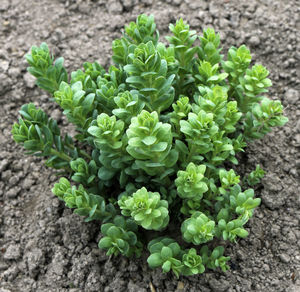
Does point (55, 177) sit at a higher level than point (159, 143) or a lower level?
lower

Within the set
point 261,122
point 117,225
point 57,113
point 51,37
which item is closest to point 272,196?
point 261,122

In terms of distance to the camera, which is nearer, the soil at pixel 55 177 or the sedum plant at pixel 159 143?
the sedum plant at pixel 159 143

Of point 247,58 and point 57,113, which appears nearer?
point 247,58

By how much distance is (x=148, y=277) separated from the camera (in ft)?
9.84

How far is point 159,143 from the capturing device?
96.3 inches

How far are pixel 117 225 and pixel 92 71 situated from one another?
119 cm

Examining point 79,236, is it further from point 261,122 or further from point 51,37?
point 51,37

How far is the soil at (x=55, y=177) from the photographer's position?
302cm

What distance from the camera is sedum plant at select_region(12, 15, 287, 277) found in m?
2.55

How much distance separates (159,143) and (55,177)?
4.98ft

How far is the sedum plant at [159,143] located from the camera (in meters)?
2.55

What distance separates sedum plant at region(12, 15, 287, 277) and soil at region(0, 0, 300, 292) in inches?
8.3

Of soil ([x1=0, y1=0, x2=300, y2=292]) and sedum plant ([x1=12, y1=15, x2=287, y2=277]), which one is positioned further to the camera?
soil ([x1=0, y1=0, x2=300, y2=292])

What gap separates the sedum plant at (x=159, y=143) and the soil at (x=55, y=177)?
211 mm
